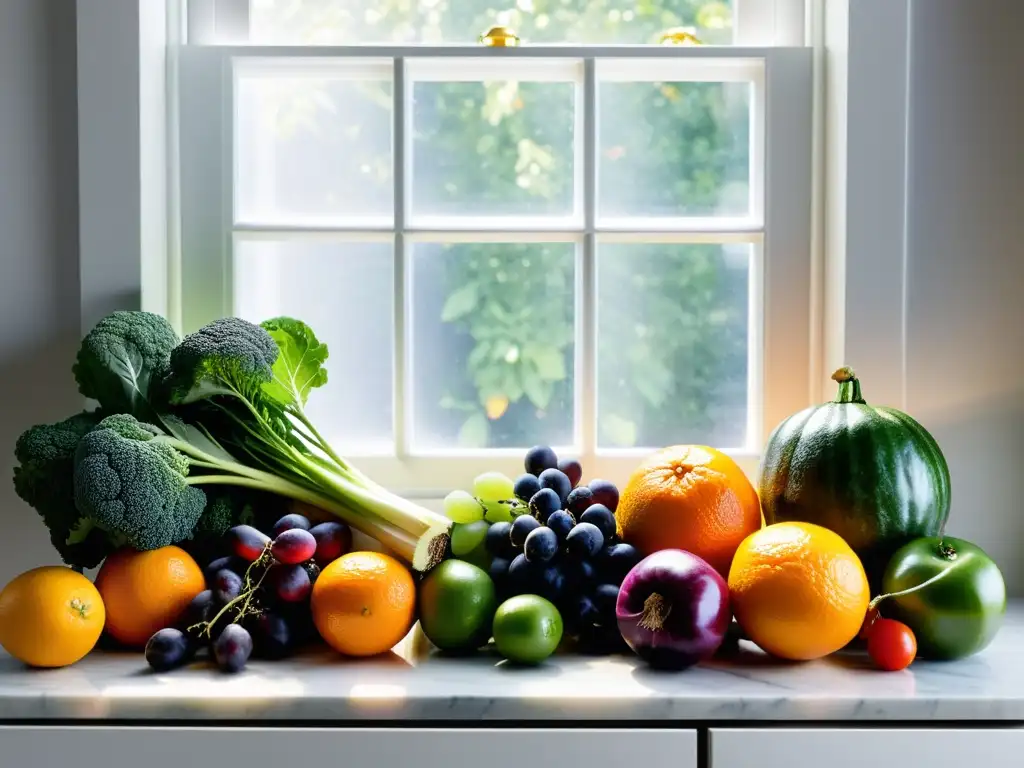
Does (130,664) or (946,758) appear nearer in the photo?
(946,758)

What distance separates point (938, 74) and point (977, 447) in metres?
0.54

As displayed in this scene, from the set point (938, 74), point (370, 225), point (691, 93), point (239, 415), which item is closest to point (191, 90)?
point (370, 225)

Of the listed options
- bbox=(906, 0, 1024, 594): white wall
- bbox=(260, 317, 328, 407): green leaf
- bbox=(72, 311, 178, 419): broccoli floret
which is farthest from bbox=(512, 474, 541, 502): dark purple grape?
bbox=(906, 0, 1024, 594): white wall

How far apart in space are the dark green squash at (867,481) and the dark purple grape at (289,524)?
0.59m

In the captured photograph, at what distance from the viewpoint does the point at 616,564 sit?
3.42 feet

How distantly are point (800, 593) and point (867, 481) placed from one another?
0.63 feet

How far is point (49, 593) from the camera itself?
94 cm

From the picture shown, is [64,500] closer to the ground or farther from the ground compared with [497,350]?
closer to the ground

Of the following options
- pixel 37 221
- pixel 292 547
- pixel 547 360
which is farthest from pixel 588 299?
pixel 37 221

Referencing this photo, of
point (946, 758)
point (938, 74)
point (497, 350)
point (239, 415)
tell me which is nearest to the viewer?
point (946, 758)

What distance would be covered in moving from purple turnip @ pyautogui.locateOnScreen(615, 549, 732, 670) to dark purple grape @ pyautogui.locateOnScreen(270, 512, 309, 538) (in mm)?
400

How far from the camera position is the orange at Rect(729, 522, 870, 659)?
932mm

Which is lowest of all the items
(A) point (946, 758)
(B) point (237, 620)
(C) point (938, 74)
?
(A) point (946, 758)

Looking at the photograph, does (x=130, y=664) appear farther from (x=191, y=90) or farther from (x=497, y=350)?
(x=191, y=90)
